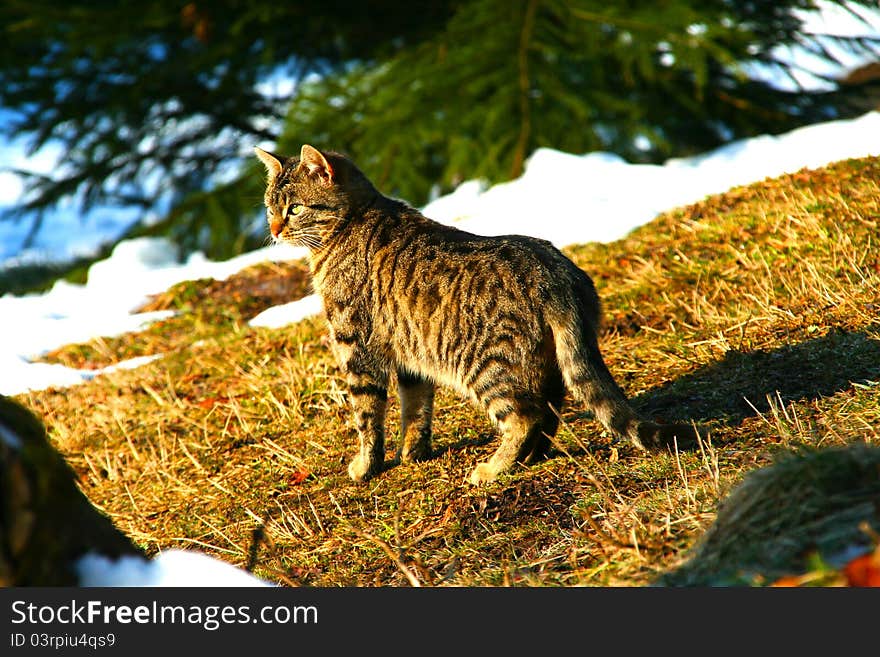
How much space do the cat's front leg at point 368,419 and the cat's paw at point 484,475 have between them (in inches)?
20.2

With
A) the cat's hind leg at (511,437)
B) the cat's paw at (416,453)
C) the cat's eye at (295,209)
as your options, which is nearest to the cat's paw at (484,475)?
the cat's hind leg at (511,437)

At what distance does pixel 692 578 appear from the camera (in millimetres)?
1963

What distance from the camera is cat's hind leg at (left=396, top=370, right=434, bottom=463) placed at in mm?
3545

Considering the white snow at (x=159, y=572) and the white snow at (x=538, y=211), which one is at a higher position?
the white snow at (x=159, y=572)

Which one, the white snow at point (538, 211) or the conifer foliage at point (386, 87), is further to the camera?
the conifer foliage at point (386, 87)

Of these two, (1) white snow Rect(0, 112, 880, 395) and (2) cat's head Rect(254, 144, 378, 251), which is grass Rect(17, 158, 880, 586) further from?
(2) cat's head Rect(254, 144, 378, 251)

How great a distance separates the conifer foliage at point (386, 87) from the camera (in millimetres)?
7445

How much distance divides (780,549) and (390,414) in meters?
2.55

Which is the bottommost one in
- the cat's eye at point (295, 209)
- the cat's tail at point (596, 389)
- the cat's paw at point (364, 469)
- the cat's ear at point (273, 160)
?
the cat's paw at point (364, 469)

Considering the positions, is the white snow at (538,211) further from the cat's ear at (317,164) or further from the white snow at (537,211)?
the cat's ear at (317,164)

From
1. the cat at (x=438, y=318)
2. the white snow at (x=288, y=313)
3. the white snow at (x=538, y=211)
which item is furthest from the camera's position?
the white snow at (x=538, y=211)

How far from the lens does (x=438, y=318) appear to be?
335 cm

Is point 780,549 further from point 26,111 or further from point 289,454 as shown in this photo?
point 26,111

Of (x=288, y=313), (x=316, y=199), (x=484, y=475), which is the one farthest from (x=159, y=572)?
(x=288, y=313)
